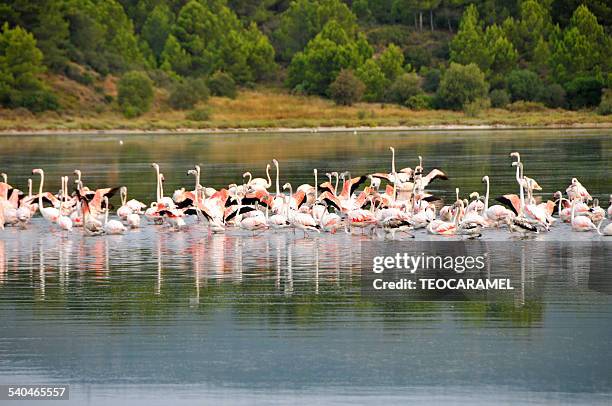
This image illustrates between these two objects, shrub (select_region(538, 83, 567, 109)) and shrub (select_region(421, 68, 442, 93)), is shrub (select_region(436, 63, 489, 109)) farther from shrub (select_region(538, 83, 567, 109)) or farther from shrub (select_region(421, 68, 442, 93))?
shrub (select_region(421, 68, 442, 93))

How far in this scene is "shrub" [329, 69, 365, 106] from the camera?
83688 mm

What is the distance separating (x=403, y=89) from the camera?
84500mm

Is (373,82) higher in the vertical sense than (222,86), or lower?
higher

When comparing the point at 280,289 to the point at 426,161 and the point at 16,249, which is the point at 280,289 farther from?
the point at 426,161

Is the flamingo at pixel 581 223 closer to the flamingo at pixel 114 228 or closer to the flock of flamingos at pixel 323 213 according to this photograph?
the flock of flamingos at pixel 323 213

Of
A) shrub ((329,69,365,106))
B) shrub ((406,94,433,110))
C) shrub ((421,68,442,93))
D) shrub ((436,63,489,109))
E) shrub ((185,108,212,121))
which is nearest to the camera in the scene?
shrub ((185,108,212,121))

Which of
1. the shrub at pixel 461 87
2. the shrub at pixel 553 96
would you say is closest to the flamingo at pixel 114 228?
the shrub at pixel 461 87

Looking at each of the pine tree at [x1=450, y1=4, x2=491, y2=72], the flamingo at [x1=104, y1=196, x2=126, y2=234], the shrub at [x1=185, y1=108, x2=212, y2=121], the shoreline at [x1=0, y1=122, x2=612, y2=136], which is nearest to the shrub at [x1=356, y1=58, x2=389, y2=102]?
the pine tree at [x1=450, y1=4, x2=491, y2=72]

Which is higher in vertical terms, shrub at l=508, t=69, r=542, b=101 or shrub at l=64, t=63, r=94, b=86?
shrub at l=64, t=63, r=94, b=86

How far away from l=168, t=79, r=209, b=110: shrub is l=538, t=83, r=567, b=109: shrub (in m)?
21.2

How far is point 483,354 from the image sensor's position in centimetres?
1111

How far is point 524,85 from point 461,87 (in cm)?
570

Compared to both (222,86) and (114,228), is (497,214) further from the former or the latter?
(222,86)

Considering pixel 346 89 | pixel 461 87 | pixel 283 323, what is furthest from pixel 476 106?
pixel 283 323
